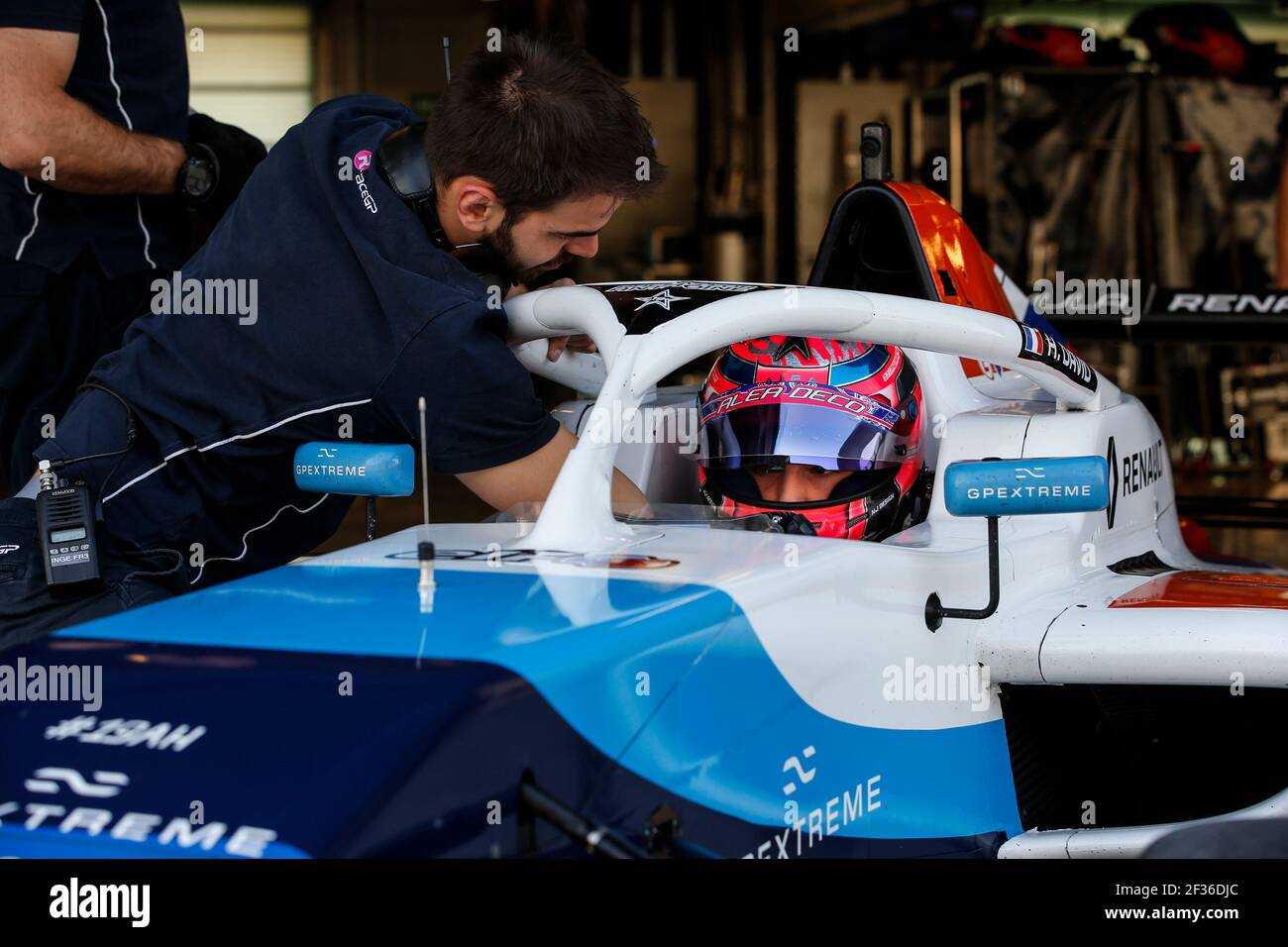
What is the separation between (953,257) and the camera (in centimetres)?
348

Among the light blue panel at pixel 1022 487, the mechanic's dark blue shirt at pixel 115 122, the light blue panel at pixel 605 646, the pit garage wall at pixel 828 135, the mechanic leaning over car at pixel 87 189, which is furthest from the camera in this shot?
the pit garage wall at pixel 828 135

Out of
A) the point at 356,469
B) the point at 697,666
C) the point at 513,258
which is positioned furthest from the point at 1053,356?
the point at 356,469

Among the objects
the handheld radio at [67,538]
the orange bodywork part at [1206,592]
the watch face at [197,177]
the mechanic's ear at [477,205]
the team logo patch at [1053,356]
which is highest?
the watch face at [197,177]

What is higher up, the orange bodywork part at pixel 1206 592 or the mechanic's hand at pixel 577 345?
the mechanic's hand at pixel 577 345

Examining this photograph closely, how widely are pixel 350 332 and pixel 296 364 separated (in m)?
0.11

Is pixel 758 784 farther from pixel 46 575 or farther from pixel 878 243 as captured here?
pixel 878 243

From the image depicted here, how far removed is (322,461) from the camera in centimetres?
229

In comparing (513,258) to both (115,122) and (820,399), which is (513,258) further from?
(115,122)

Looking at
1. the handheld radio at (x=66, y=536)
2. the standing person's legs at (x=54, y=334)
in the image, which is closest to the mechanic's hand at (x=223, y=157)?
the standing person's legs at (x=54, y=334)

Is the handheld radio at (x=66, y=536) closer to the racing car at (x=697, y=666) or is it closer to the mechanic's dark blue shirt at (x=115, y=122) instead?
the racing car at (x=697, y=666)

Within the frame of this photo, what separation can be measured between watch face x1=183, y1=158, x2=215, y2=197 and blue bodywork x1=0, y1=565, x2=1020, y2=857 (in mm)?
1129

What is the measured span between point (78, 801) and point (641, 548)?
0.84 meters

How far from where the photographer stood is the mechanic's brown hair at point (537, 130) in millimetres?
2295

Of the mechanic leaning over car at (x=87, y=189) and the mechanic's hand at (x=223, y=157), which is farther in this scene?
A: the mechanic's hand at (x=223, y=157)
